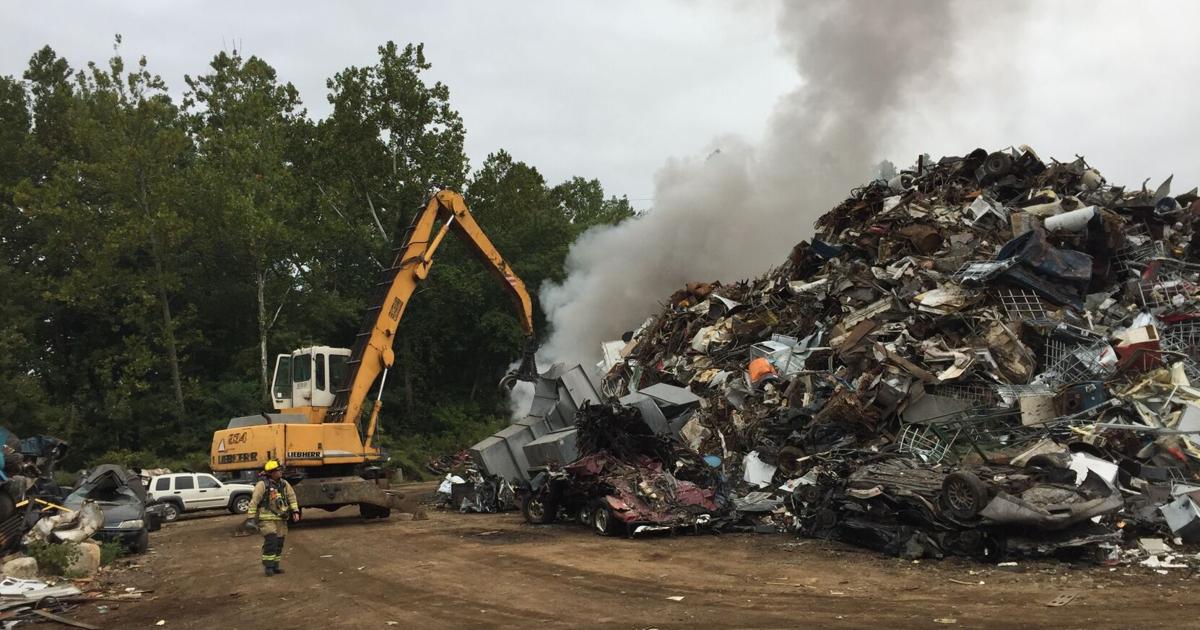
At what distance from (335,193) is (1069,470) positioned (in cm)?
3200

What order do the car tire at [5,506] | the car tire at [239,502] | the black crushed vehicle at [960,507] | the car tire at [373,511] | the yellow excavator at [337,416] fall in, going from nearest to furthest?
the black crushed vehicle at [960,507]
the car tire at [5,506]
the yellow excavator at [337,416]
the car tire at [373,511]
the car tire at [239,502]

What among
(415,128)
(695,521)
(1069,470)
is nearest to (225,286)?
(415,128)

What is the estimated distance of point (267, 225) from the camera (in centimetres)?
3136

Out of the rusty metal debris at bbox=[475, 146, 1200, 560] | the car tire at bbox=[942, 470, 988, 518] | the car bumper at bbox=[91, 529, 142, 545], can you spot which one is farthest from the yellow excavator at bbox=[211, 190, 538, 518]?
the car tire at bbox=[942, 470, 988, 518]

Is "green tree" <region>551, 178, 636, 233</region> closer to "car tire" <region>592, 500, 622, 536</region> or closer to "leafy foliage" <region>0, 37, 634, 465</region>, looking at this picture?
"leafy foliage" <region>0, 37, 634, 465</region>

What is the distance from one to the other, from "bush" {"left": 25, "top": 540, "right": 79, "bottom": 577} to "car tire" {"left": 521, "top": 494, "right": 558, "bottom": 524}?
692 centimetres

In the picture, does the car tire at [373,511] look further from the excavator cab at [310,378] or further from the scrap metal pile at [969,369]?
the scrap metal pile at [969,369]

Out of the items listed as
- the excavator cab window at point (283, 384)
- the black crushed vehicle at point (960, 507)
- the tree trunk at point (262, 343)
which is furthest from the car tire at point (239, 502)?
the black crushed vehicle at point (960, 507)

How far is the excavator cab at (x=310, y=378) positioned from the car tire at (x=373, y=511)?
2079mm

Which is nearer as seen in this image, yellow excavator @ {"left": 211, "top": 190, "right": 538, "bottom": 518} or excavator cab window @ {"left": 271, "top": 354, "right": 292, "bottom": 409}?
yellow excavator @ {"left": 211, "top": 190, "right": 538, "bottom": 518}

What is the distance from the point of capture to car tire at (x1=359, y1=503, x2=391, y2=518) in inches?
635

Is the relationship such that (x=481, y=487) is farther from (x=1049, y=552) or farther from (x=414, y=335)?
(x=414, y=335)

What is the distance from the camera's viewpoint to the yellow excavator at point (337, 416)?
14.9 meters

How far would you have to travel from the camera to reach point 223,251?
3466 cm
